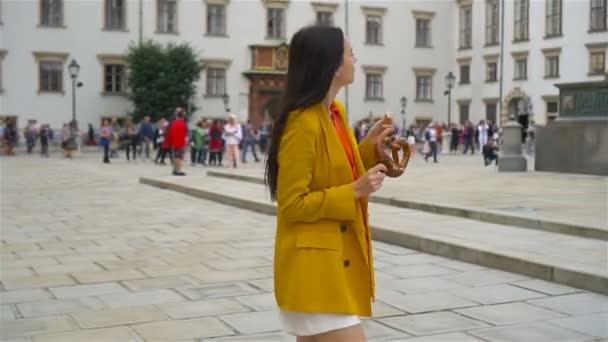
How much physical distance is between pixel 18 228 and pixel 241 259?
4.17 m

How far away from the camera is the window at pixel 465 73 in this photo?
4950 centimetres

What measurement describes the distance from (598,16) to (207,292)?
1536 inches

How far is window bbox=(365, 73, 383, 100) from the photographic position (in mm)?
47969

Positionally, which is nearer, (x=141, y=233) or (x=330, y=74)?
(x=330, y=74)

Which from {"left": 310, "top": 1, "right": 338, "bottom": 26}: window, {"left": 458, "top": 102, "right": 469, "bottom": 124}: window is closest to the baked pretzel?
{"left": 310, "top": 1, "right": 338, "bottom": 26}: window

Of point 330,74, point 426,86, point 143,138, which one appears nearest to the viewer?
point 330,74

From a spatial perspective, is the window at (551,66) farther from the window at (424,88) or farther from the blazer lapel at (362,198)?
the blazer lapel at (362,198)

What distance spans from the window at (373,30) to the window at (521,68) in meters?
8.30

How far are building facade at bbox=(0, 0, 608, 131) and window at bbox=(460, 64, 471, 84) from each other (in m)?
0.07

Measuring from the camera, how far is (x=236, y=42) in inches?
1762

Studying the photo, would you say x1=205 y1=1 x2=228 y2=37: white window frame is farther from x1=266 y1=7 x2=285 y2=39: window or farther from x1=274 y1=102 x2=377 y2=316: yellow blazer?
x1=274 y1=102 x2=377 y2=316: yellow blazer

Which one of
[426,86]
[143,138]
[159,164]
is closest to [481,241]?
[159,164]

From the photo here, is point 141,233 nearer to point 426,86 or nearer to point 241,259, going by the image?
point 241,259

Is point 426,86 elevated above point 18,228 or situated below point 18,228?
above
